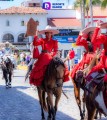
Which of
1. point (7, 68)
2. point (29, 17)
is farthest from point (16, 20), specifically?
point (7, 68)

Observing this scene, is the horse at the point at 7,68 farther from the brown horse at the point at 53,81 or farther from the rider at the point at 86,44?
the rider at the point at 86,44

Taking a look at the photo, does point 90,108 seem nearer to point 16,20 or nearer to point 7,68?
point 7,68

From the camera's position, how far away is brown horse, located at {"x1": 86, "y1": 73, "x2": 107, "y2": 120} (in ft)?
22.4

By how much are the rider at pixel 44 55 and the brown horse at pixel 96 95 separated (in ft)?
10.7

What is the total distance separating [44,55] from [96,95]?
3846mm

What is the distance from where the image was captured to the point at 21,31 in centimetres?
8175

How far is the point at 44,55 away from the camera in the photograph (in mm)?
10688

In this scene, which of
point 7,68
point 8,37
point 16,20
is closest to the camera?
point 7,68

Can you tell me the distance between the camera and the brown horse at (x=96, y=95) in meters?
6.82

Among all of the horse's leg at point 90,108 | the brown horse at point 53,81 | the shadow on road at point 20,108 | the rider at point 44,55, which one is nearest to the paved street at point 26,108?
the shadow on road at point 20,108

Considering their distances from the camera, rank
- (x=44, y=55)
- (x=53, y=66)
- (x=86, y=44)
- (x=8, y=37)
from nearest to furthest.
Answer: (x=86, y=44) → (x=53, y=66) → (x=44, y=55) → (x=8, y=37)

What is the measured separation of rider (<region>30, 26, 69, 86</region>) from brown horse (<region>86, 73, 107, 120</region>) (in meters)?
3.25

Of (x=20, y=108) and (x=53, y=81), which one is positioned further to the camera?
(x=20, y=108)

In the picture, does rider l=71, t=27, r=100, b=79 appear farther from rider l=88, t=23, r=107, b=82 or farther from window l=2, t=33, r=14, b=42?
window l=2, t=33, r=14, b=42
